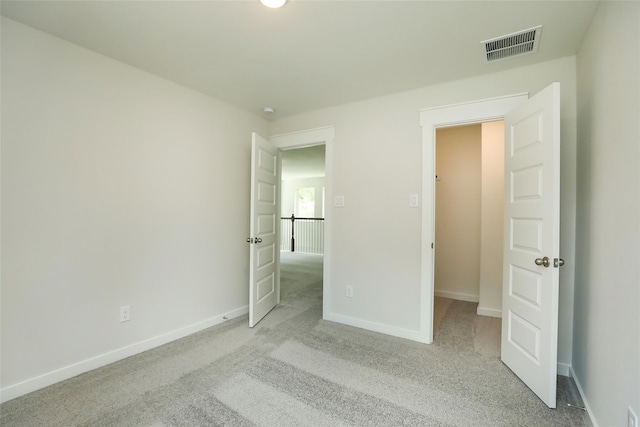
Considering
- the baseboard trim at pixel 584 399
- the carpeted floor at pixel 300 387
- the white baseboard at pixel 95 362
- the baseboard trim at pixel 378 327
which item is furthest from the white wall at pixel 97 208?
the baseboard trim at pixel 584 399

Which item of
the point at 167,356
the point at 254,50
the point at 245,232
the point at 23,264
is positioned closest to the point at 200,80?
the point at 254,50

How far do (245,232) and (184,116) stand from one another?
1.37 meters

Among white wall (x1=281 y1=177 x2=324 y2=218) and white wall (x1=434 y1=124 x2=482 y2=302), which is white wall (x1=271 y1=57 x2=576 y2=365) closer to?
white wall (x1=434 y1=124 x2=482 y2=302)

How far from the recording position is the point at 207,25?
5.45 feet

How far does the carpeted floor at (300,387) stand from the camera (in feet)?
4.87

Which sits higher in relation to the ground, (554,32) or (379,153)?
(554,32)

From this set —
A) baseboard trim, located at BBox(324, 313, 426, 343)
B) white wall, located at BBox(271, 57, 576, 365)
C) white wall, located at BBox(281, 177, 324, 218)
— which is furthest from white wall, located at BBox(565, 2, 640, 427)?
white wall, located at BBox(281, 177, 324, 218)

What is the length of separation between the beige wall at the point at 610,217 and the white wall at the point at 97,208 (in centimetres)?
294

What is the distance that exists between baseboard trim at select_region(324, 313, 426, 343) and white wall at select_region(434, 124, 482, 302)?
1.63 m

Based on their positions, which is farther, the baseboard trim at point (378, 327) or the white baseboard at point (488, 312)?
the white baseboard at point (488, 312)

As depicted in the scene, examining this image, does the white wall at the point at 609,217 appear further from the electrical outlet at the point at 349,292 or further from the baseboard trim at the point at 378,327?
the electrical outlet at the point at 349,292

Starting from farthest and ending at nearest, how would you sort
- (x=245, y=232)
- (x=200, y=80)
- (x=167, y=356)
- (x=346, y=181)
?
1. (x=245, y=232)
2. (x=346, y=181)
3. (x=200, y=80)
4. (x=167, y=356)

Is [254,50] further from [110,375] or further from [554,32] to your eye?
[110,375]

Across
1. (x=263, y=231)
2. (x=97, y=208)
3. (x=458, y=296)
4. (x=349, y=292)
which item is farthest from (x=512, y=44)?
(x=97, y=208)
